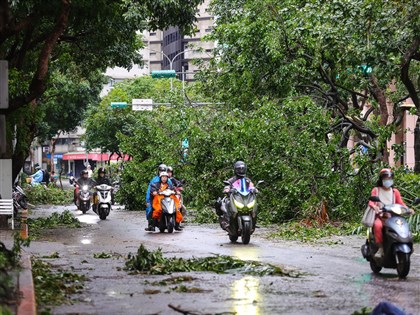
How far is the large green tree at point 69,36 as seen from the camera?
19047mm

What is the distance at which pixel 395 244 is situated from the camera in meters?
12.9

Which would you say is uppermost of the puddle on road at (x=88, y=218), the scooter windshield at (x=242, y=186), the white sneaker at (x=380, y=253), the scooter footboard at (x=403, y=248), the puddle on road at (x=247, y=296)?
the scooter windshield at (x=242, y=186)

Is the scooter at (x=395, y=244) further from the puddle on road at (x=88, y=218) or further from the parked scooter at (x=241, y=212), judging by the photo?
the puddle on road at (x=88, y=218)

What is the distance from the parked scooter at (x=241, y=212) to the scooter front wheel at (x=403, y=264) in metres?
6.74

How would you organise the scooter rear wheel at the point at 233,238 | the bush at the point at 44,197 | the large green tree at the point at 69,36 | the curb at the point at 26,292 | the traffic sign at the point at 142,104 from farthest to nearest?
the traffic sign at the point at 142,104 < the bush at the point at 44,197 < the scooter rear wheel at the point at 233,238 < the large green tree at the point at 69,36 < the curb at the point at 26,292

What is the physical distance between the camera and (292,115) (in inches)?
1025

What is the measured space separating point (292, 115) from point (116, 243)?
8169 millimetres

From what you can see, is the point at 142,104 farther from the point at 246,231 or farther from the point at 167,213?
the point at 246,231

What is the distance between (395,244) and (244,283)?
7.53ft

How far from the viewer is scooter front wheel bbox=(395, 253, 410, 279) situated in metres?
12.8

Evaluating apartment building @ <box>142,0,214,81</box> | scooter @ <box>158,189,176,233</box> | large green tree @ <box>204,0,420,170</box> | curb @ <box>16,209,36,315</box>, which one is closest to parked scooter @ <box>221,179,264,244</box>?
scooter @ <box>158,189,176,233</box>

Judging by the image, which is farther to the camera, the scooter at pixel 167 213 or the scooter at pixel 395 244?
the scooter at pixel 167 213

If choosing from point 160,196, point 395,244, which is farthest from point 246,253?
point 160,196

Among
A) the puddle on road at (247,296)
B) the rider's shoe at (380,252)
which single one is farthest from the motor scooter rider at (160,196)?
the puddle on road at (247,296)
